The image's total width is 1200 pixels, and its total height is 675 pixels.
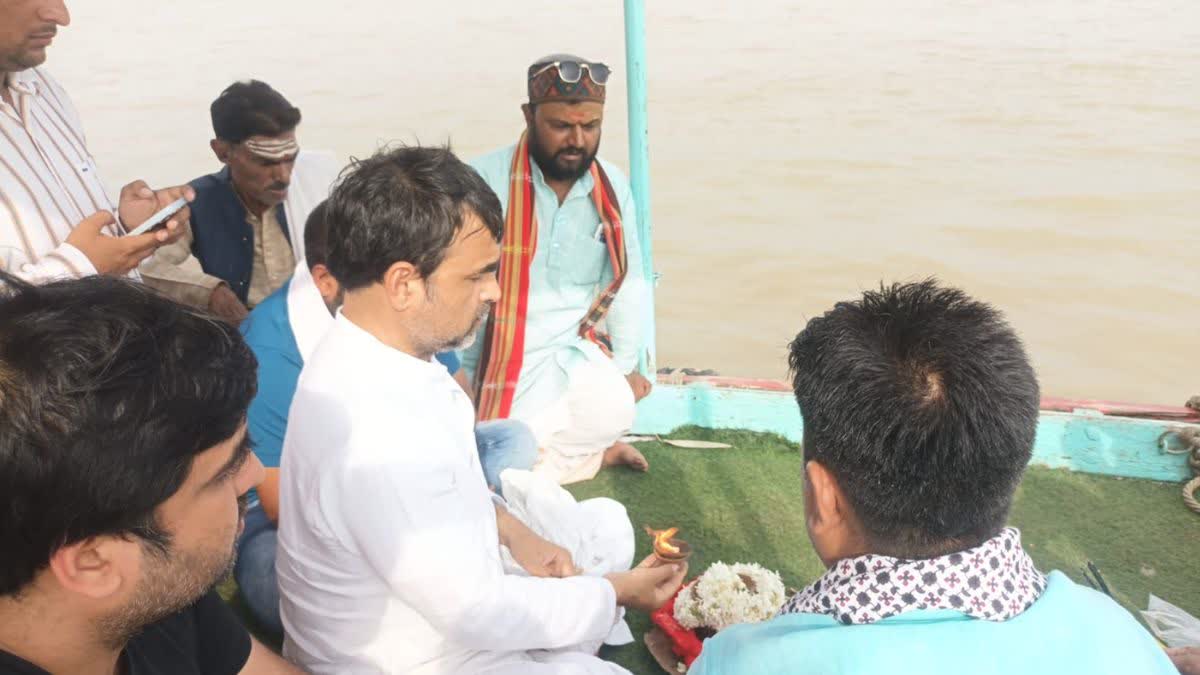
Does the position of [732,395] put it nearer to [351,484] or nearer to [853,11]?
[351,484]

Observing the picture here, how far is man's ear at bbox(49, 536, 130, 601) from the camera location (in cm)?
152

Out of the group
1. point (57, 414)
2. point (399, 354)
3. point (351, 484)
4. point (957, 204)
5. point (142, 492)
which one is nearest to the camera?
point (57, 414)

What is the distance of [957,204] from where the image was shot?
10.5m

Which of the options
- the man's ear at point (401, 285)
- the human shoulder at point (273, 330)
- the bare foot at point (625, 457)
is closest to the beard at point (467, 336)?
the man's ear at point (401, 285)

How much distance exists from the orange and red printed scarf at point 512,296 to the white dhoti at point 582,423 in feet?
0.64

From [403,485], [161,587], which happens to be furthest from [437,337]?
[161,587]

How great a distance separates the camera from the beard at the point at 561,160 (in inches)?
176

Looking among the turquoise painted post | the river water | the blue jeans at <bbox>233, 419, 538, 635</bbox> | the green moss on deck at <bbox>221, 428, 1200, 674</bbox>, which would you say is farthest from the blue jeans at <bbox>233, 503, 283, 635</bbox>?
the river water

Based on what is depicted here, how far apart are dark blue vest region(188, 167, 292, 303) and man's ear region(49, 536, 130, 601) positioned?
2641 millimetres

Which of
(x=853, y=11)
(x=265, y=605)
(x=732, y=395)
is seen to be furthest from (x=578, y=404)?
(x=853, y=11)

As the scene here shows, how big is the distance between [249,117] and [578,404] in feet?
5.92

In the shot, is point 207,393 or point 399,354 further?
point 399,354

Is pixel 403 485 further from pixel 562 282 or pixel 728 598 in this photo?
pixel 562 282

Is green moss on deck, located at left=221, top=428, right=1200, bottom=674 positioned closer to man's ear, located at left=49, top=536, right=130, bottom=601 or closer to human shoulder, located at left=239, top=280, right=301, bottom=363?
human shoulder, located at left=239, top=280, right=301, bottom=363
